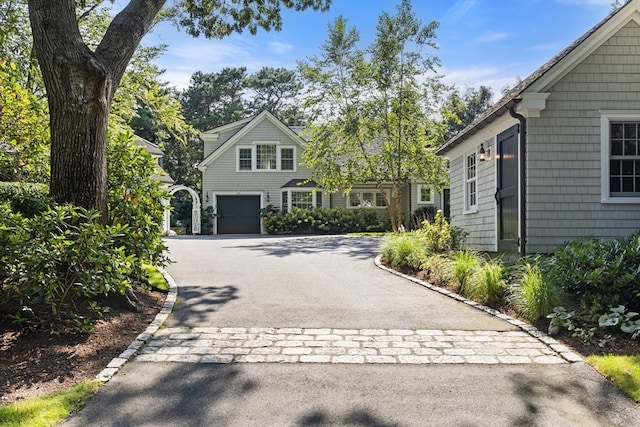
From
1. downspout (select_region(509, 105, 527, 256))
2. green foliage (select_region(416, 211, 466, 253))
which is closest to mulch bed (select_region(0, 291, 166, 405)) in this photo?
green foliage (select_region(416, 211, 466, 253))

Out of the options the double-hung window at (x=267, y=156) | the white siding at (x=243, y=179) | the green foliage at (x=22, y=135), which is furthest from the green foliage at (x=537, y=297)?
the double-hung window at (x=267, y=156)

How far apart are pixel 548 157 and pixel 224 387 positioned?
790cm

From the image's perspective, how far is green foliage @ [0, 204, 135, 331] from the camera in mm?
5008

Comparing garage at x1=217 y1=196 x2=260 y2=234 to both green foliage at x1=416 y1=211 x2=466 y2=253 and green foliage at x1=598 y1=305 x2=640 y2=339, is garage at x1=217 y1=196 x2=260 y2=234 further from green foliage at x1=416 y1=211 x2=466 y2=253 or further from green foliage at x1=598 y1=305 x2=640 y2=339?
green foliage at x1=598 y1=305 x2=640 y2=339

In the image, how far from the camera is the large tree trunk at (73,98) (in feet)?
20.0

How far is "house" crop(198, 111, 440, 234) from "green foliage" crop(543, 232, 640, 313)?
64.4 ft

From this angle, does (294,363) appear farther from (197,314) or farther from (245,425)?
(197,314)

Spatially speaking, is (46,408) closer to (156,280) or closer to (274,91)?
(156,280)

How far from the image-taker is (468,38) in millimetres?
12844

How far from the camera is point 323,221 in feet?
82.7

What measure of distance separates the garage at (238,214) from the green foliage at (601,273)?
824 inches

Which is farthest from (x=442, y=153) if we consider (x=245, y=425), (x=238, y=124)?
(x=238, y=124)

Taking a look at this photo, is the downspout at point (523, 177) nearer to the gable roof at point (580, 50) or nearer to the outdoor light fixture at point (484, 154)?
the gable roof at point (580, 50)

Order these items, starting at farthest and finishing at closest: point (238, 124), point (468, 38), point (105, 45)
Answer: point (238, 124)
point (468, 38)
point (105, 45)
